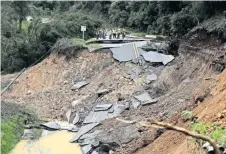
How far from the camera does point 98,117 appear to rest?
17641 millimetres

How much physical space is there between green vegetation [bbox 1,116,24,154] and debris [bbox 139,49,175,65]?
798 centimetres

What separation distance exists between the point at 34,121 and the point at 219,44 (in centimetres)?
911

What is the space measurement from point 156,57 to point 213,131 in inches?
587

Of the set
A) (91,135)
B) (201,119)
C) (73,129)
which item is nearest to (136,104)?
(73,129)

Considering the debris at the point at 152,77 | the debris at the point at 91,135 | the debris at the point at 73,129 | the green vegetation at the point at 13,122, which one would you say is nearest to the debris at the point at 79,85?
the green vegetation at the point at 13,122

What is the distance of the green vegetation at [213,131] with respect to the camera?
23.4ft

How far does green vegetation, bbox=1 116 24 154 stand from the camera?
49.6 ft

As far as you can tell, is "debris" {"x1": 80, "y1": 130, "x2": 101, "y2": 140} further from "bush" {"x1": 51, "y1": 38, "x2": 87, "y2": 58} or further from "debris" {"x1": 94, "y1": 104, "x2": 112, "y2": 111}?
"bush" {"x1": 51, "y1": 38, "x2": 87, "y2": 58}

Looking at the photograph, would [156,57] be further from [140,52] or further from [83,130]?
[83,130]

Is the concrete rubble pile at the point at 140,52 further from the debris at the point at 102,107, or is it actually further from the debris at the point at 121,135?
the debris at the point at 121,135

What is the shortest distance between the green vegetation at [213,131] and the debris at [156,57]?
1363 centimetres

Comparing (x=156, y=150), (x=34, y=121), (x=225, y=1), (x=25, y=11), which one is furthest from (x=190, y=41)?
(x=25, y=11)

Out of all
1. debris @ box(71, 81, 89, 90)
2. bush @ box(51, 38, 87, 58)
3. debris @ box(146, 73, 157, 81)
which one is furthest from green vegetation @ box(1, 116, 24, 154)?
bush @ box(51, 38, 87, 58)

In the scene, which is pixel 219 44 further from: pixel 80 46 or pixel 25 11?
pixel 25 11
